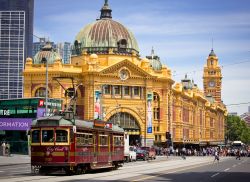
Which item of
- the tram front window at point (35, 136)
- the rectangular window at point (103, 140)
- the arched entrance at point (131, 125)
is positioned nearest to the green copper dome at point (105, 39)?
the arched entrance at point (131, 125)

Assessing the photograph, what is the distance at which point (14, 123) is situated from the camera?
75.8m

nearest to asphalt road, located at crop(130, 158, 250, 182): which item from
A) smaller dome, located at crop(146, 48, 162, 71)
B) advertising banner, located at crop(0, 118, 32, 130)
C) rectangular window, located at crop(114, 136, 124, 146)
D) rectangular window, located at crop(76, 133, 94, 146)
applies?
rectangular window, located at crop(76, 133, 94, 146)

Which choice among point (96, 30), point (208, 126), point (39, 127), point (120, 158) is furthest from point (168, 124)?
point (39, 127)

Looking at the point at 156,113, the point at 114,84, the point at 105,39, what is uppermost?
the point at 105,39

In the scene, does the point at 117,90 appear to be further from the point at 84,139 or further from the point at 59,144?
the point at 59,144

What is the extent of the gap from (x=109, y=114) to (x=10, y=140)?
3146 centimetres

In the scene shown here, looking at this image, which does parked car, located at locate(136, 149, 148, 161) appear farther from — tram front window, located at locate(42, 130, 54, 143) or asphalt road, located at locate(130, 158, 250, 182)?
tram front window, located at locate(42, 130, 54, 143)

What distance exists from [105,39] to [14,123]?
140 feet

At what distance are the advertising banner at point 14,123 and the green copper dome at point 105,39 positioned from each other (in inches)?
1579

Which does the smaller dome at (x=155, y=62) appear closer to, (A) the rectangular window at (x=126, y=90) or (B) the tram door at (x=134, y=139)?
(A) the rectangular window at (x=126, y=90)

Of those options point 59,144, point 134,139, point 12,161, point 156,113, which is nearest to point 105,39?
point 156,113

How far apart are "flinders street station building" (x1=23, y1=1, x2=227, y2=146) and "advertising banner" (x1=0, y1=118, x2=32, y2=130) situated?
76.1 ft

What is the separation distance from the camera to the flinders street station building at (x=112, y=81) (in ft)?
345

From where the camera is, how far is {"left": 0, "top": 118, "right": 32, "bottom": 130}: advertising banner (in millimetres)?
75062
